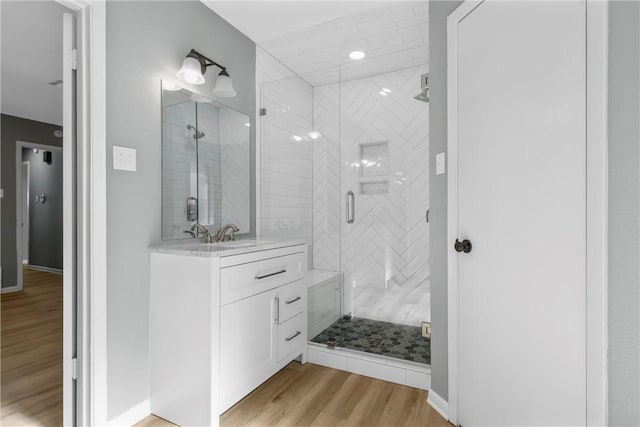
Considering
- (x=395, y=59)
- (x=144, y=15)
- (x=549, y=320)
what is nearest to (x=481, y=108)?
(x=549, y=320)

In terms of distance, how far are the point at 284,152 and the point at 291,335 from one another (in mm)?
1556

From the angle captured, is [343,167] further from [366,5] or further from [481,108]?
[481,108]

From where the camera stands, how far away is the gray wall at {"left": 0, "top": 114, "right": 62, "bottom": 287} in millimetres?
4434

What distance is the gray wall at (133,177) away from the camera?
61.1 inches

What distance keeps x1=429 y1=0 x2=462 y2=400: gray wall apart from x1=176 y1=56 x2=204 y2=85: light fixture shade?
1353 mm

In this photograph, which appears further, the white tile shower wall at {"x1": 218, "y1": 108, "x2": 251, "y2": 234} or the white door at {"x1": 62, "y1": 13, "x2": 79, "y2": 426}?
the white tile shower wall at {"x1": 218, "y1": 108, "x2": 251, "y2": 234}

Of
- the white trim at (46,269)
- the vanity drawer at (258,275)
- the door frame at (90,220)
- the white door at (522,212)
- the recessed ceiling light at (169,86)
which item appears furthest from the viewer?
the white trim at (46,269)

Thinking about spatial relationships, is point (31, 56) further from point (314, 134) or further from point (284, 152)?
point (314, 134)

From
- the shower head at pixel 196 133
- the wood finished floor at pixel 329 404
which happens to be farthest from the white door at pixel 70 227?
the shower head at pixel 196 133

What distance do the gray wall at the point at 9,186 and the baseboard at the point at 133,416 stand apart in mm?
4257

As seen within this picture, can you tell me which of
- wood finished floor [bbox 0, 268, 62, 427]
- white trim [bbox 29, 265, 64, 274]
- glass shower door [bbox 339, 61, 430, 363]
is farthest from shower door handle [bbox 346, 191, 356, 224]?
white trim [bbox 29, 265, 64, 274]

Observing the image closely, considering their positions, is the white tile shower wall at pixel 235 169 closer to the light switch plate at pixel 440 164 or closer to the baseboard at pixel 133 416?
the baseboard at pixel 133 416

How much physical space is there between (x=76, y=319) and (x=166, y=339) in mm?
406

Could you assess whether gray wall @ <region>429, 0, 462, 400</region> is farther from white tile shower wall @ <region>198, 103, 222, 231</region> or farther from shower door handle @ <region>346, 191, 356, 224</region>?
white tile shower wall @ <region>198, 103, 222, 231</region>
